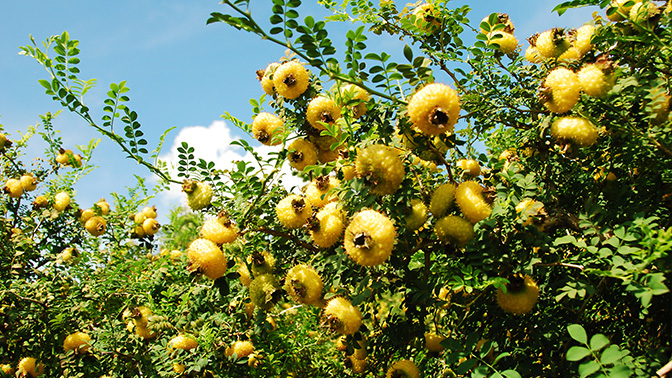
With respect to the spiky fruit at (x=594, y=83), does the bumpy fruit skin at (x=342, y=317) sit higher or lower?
lower

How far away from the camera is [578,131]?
176cm

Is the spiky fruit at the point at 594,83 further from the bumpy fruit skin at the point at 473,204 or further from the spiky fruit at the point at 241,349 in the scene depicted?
the spiky fruit at the point at 241,349

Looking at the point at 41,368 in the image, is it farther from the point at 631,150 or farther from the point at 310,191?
the point at 631,150

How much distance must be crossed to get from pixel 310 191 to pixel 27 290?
9.04 ft

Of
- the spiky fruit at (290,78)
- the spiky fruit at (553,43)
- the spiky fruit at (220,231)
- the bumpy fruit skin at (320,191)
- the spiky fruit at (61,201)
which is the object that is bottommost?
the spiky fruit at (220,231)

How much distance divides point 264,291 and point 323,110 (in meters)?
0.96

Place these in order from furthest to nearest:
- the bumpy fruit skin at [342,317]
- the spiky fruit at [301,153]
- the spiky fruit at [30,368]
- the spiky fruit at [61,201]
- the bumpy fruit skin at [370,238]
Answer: the spiky fruit at [61,201], the spiky fruit at [30,368], the spiky fruit at [301,153], the bumpy fruit skin at [342,317], the bumpy fruit skin at [370,238]

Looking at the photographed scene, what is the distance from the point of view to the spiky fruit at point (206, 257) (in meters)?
1.97

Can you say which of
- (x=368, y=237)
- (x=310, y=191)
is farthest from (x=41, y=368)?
(x=368, y=237)

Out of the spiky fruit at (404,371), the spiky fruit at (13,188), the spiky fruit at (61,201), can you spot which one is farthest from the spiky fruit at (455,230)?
the spiky fruit at (13,188)

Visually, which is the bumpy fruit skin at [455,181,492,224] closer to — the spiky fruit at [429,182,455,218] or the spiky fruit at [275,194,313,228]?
the spiky fruit at [429,182,455,218]

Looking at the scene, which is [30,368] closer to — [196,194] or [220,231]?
[196,194]

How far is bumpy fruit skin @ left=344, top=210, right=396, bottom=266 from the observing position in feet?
5.33

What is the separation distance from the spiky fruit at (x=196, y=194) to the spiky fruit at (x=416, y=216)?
114cm
